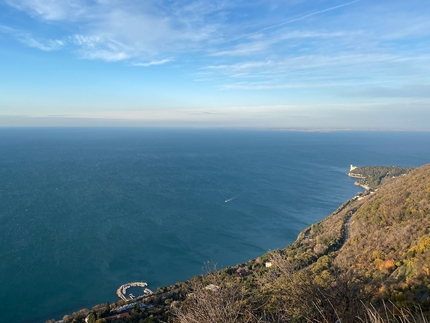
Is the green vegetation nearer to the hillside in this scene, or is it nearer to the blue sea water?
the blue sea water

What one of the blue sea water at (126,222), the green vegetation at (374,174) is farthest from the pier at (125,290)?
the green vegetation at (374,174)

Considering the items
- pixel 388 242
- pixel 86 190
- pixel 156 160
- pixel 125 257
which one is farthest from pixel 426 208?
pixel 156 160

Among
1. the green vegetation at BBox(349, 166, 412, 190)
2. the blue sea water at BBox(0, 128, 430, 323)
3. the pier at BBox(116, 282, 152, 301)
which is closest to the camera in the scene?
the pier at BBox(116, 282, 152, 301)

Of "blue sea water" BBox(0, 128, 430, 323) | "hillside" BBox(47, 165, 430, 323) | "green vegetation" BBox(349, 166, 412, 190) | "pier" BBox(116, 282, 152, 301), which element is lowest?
"pier" BBox(116, 282, 152, 301)

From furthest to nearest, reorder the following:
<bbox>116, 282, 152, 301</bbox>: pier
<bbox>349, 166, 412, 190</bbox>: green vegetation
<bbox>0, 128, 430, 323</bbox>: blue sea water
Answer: <bbox>349, 166, 412, 190</bbox>: green vegetation, <bbox>0, 128, 430, 323</bbox>: blue sea water, <bbox>116, 282, 152, 301</bbox>: pier

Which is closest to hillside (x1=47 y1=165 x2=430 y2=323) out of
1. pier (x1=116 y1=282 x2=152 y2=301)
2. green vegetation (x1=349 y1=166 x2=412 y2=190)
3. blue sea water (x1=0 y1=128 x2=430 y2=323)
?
pier (x1=116 y1=282 x2=152 y2=301)

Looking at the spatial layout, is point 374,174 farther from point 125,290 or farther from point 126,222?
point 125,290

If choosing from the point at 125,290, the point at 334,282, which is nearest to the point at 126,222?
the point at 125,290

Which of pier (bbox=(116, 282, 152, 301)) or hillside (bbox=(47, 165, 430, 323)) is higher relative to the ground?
hillside (bbox=(47, 165, 430, 323))

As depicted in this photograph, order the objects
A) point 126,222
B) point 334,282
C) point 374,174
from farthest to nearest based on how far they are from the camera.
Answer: point 374,174, point 126,222, point 334,282

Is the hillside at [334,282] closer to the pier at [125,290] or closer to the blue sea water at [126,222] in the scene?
the pier at [125,290]
